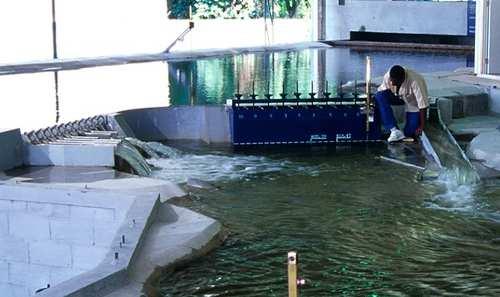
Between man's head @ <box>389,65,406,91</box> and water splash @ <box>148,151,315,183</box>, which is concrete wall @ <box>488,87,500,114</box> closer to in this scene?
man's head @ <box>389,65,406,91</box>

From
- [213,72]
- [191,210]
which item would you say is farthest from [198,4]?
[191,210]

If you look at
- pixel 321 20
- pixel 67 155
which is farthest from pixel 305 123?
pixel 321 20

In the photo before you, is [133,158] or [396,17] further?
[396,17]

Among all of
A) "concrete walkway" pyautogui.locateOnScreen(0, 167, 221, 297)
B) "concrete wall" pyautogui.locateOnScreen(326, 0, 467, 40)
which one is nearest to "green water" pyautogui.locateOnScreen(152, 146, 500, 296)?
"concrete walkway" pyautogui.locateOnScreen(0, 167, 221, 297)

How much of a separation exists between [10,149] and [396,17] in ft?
85.8

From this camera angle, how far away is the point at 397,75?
461 inches

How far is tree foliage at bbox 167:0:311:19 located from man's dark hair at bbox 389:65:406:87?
23595 millimetres

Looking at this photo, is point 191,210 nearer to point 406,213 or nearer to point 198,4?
point 406,213

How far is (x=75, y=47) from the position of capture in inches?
1141

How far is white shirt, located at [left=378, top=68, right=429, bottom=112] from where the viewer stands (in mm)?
11586

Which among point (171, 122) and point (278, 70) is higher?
point (278, 70)

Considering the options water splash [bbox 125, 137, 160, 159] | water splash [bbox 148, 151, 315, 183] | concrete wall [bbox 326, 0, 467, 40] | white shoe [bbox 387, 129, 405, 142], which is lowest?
water splash [bbox 148, 151, 315, 183]

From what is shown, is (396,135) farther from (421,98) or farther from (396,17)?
(396,17)

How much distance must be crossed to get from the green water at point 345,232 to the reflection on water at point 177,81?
437 centimetres
